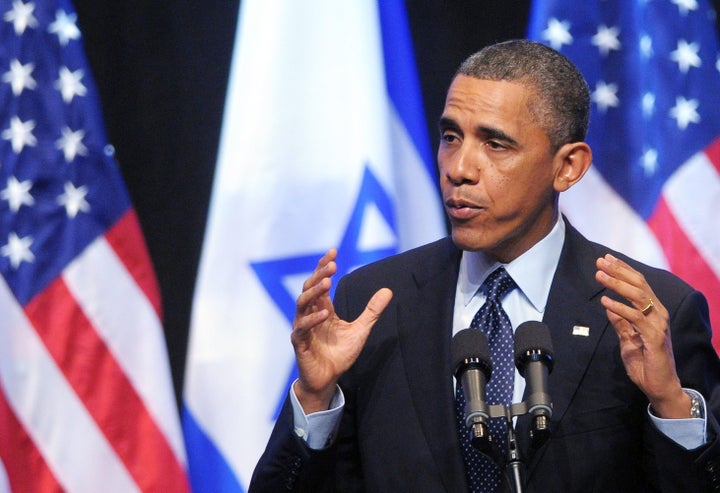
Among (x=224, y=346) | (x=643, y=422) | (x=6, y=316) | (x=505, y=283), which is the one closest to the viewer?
(x=643, y=422)

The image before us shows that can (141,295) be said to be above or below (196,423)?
above

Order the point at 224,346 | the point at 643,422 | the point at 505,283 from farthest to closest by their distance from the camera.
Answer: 1. the point at 224,346
2. the point at 505,283
3. the point at 643,422

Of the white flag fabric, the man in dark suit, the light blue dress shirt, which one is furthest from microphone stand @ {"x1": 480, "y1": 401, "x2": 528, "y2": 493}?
the white flag fabric

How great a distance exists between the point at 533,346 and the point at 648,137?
5.39ft

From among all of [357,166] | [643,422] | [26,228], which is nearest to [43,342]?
[26,228]

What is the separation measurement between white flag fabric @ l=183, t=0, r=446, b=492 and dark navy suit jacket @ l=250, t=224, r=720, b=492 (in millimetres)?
693

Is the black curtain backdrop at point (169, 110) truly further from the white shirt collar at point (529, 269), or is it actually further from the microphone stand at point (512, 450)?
the microphone stand at point (512, 450)

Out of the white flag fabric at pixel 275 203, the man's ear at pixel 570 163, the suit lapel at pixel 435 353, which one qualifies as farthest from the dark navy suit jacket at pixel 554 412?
the white flag fabric at pixel 275 203

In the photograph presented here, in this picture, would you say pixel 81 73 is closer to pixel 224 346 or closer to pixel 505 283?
pixel 224 346

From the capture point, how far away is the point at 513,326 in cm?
221

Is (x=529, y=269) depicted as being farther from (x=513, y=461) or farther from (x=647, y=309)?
(x=513, y=461)

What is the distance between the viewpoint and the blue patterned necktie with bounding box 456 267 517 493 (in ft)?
6.88

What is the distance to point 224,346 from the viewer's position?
298 centimetres

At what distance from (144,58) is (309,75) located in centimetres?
49
